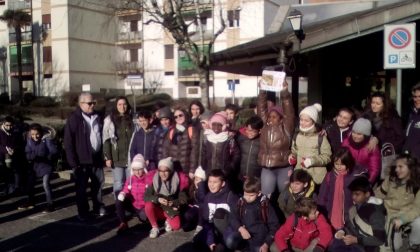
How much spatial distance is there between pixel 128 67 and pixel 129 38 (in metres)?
2.98

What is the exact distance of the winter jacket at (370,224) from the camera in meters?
4.89

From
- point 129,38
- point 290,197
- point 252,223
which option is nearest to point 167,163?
point 252,223

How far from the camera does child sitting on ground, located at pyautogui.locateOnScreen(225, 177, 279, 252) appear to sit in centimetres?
546

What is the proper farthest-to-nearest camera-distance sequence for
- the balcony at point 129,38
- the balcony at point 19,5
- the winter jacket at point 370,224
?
1. the balcony at point 129,38
2. the balcony at point 19,5
3. the winter jacket at point 370,224

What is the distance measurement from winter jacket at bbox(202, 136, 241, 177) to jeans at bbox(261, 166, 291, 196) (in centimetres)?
43

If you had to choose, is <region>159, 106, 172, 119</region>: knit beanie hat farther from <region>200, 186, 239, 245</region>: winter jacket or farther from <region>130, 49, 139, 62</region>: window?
<region>130, 49, 139, 62</region>: window

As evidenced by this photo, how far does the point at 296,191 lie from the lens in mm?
5664

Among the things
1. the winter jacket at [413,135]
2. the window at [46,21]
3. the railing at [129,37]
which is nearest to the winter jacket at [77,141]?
the winter jacket at [413,135]

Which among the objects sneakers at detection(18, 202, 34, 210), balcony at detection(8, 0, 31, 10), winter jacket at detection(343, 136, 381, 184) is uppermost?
balcony at detection(8, 0, 31, 10)

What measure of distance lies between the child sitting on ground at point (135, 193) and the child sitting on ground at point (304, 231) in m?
2.31

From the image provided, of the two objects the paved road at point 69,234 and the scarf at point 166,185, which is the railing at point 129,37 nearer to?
the paved road at point 69,234

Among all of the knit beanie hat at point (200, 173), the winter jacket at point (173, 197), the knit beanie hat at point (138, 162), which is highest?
the knit beanie hat at point (138, 162)

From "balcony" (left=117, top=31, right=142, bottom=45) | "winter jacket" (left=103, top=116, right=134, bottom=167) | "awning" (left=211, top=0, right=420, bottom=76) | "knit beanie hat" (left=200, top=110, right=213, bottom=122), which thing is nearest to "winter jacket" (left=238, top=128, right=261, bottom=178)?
"knit beanie hat" (left=200, top=110, right=213, bottom=122)

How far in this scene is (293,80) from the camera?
13.2 m
